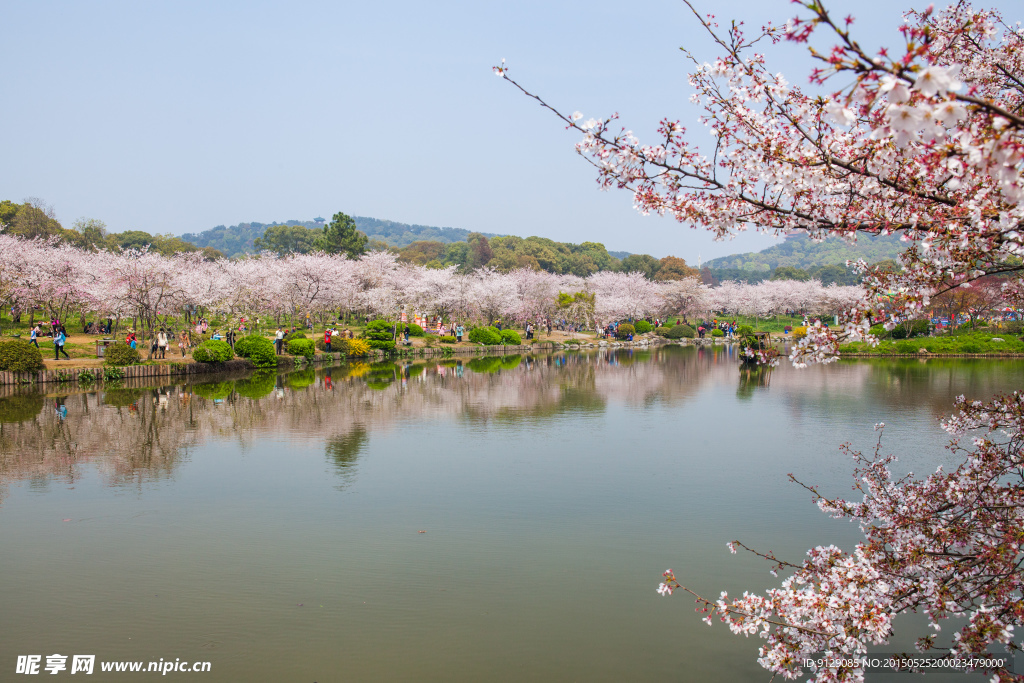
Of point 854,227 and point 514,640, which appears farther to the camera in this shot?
point 514,640

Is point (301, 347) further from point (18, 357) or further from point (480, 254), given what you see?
point (480, 254)

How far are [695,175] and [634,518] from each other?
4.16 m

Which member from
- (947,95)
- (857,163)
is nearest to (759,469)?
(857,163)

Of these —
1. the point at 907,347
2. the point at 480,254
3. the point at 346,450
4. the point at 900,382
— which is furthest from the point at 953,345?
the point at 480,254

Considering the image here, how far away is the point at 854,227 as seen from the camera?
3320mm

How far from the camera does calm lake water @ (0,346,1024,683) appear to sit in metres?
4.33

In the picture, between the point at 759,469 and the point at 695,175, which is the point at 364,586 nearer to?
the point at 695,175

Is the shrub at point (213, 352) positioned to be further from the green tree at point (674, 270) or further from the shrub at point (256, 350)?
the green tree at point (674, 270)

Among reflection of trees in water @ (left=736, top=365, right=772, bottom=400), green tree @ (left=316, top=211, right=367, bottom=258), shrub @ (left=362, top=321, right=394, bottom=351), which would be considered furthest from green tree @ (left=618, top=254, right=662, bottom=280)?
reflection of trees in water @ (left=736, top=365, right=772, bottom=400)

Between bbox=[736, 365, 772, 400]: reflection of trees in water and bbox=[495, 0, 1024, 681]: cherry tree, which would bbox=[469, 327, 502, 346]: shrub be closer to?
bbox=[736, 365, 772, 400]: reflection of trees in water

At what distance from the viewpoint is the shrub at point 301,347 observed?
2552 cm

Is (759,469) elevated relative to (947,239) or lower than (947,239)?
lower

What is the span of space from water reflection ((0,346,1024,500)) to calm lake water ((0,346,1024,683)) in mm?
118

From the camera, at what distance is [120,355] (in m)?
19.2
